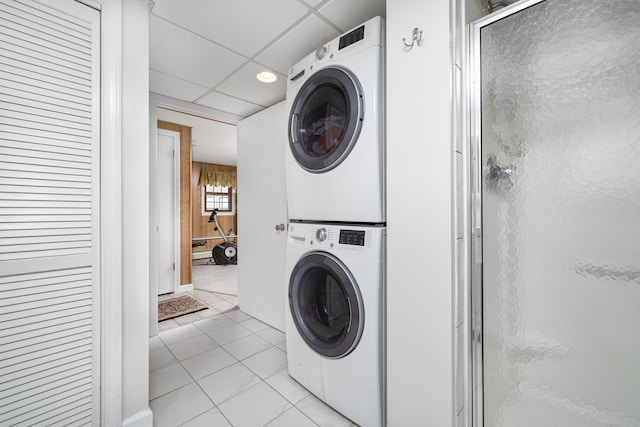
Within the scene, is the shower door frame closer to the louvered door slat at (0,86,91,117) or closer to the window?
the louvered door slat at (0,86,91,117)

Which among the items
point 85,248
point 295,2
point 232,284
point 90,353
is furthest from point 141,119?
point 232,284

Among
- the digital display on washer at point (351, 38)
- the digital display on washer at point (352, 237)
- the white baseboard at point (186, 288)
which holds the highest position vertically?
the digital display on washer at point (351, 38)

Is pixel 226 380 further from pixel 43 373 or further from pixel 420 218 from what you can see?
pixel 420 218

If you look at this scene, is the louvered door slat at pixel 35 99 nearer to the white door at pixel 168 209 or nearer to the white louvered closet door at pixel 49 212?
the white louvered closet door at pixel 49 212

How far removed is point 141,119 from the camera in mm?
1252

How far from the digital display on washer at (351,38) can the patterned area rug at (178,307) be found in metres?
2.95

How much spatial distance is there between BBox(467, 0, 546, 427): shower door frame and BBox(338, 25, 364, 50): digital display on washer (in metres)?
0.48

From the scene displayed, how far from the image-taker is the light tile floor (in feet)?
4.35

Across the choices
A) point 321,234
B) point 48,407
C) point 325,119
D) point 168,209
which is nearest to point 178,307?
point 168,209

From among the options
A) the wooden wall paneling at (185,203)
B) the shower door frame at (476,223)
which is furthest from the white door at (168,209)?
the shower door frame at (476,223)

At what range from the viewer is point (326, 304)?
1.44m

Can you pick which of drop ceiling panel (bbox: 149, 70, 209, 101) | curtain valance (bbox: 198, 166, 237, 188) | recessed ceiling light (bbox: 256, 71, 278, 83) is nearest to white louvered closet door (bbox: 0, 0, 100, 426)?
drop ceiling panel (bbox: 149, 70, 209, 101)

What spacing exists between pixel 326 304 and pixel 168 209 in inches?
121

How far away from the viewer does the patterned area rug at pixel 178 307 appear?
8.90 ft
